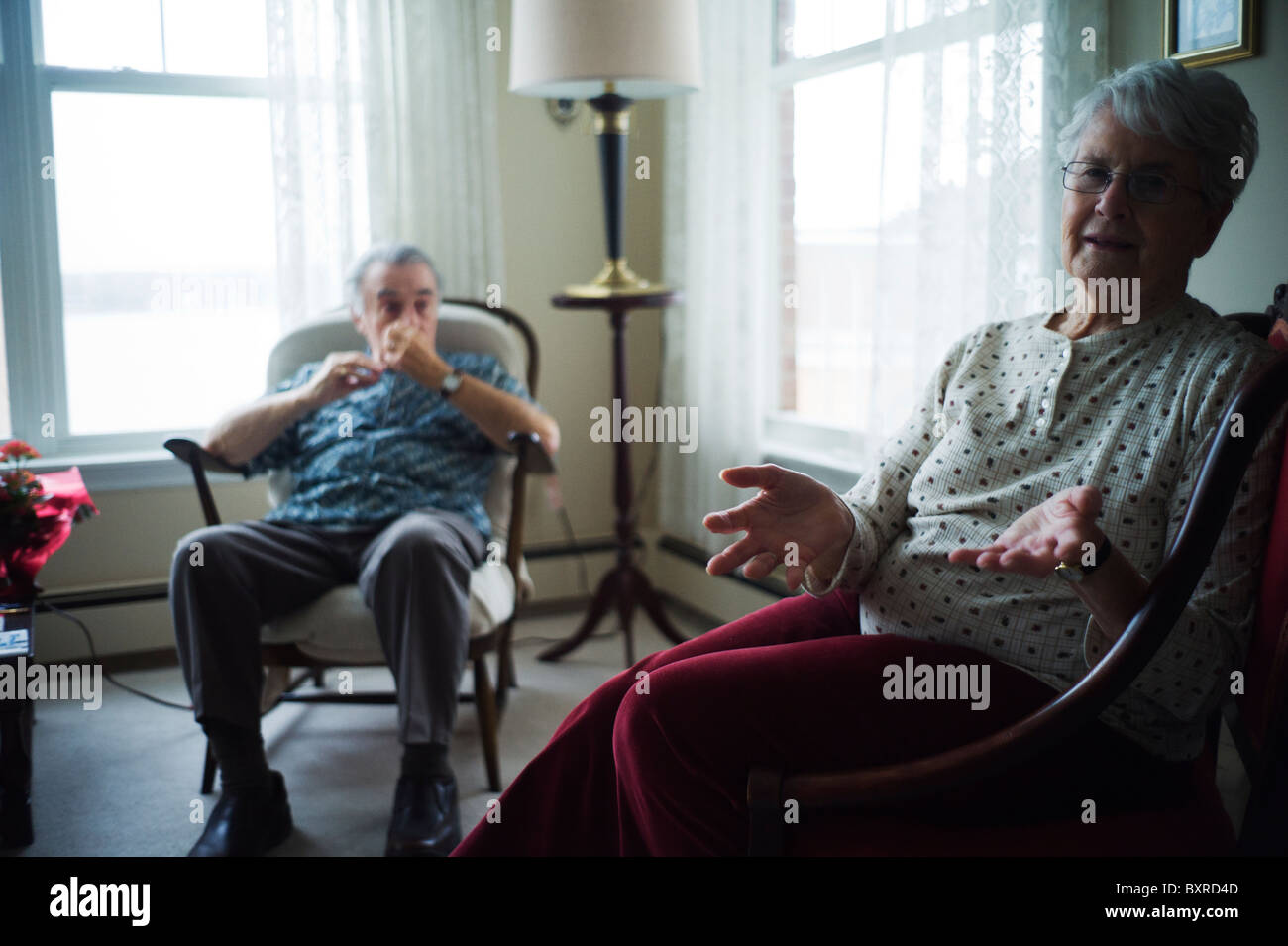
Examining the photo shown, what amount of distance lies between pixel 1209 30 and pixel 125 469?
2705 millimetres

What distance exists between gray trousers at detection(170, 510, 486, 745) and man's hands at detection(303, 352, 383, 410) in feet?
1.24

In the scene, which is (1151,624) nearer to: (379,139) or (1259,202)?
(1259,202)

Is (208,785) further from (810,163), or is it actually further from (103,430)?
(810,163)

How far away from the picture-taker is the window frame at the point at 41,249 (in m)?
2.81

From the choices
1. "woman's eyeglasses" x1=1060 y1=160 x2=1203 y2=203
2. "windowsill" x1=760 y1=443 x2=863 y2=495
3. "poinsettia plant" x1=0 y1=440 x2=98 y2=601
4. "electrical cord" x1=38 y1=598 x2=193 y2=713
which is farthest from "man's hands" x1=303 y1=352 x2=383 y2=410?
"woman's eyeglasses" x1=1060 y1=160 x2=1203 y2=203

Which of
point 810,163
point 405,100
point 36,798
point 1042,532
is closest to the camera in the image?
point 1042,532

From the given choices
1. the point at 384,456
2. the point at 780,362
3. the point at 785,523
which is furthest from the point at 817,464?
the point at 785,523

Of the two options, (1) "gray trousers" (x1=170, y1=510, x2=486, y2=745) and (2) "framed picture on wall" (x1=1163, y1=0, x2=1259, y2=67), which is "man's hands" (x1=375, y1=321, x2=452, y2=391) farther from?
(2) "framed picture on wall" (x1=1163, y1=0, x2=1259, y2=67)

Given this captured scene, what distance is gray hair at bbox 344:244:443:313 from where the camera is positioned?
8.25ft

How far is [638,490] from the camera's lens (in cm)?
360

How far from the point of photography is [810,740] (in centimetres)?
121
